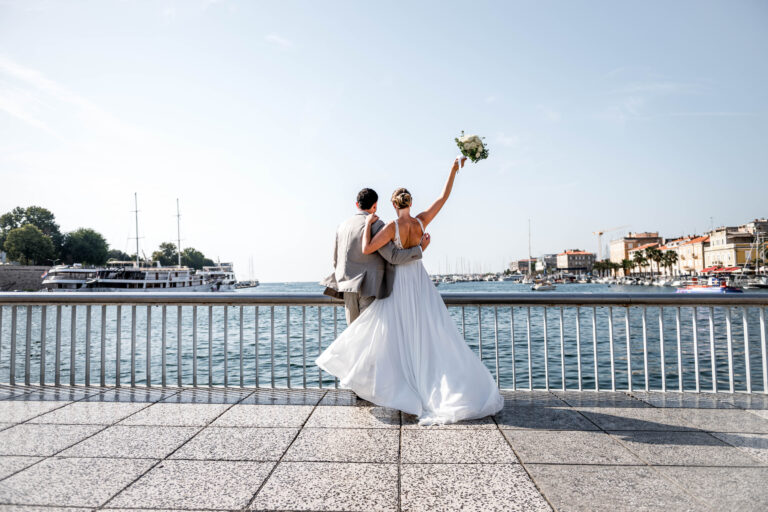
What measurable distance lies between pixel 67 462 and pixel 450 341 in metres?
3.03

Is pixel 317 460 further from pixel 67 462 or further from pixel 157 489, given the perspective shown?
pixel 67 462

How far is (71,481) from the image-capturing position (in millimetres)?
2887

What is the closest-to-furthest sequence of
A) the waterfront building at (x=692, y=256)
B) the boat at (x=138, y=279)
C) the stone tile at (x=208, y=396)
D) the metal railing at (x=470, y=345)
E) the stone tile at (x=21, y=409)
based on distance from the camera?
the stone tile at (x=21, y=409) → the stone tile at (x=208, y=396) → the metal railing at (x=470, y=345) → the boat at (x=138, y=279) → the waterfront building at (x=692, y=256)

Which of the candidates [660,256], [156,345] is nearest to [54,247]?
[156,345]

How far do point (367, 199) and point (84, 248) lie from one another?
116356 mm

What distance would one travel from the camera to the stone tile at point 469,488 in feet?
8.40

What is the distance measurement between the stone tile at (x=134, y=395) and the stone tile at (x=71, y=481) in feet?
5.66

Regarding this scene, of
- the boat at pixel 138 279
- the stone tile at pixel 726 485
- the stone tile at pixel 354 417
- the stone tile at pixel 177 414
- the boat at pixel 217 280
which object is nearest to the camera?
the stone tile at pixel 726 485

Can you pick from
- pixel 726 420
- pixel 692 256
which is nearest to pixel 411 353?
pixel 726 420

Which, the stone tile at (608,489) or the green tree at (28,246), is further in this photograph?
the green tree at (28,246)

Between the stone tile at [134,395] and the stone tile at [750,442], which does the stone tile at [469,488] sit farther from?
the stone tile at [134,395]

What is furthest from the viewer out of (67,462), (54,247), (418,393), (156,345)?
(54,247)

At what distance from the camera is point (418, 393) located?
4246 mm

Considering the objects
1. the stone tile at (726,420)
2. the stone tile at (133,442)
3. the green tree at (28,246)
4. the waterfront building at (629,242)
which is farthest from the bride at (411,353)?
the waterfront building at (629,242)
